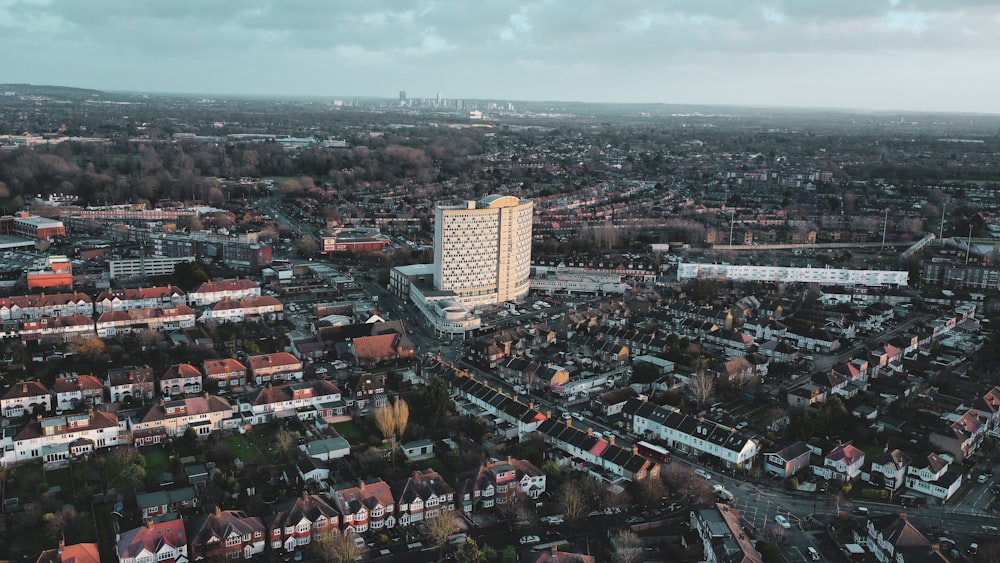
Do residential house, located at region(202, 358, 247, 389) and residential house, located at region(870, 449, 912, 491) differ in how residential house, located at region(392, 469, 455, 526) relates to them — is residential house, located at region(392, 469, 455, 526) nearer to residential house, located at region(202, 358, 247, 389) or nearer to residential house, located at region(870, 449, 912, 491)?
residential house, located at region(202, 358, 247, 389)

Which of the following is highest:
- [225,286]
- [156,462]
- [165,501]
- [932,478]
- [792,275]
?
[792,275]

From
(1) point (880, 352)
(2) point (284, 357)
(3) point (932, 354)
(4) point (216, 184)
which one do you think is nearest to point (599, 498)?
(2) point (284, 357)

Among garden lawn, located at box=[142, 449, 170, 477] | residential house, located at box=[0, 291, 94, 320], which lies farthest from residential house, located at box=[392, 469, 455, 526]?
residential house, located at box=[0, 291, 94, 320]

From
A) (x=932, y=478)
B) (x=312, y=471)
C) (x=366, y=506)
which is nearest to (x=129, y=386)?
(x=312, y=471)

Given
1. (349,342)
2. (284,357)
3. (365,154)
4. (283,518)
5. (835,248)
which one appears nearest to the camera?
(283,518)

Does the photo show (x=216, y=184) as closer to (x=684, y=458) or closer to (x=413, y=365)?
(x=413, y=365)

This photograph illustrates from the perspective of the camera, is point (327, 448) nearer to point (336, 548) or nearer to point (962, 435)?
point (336, 548)
